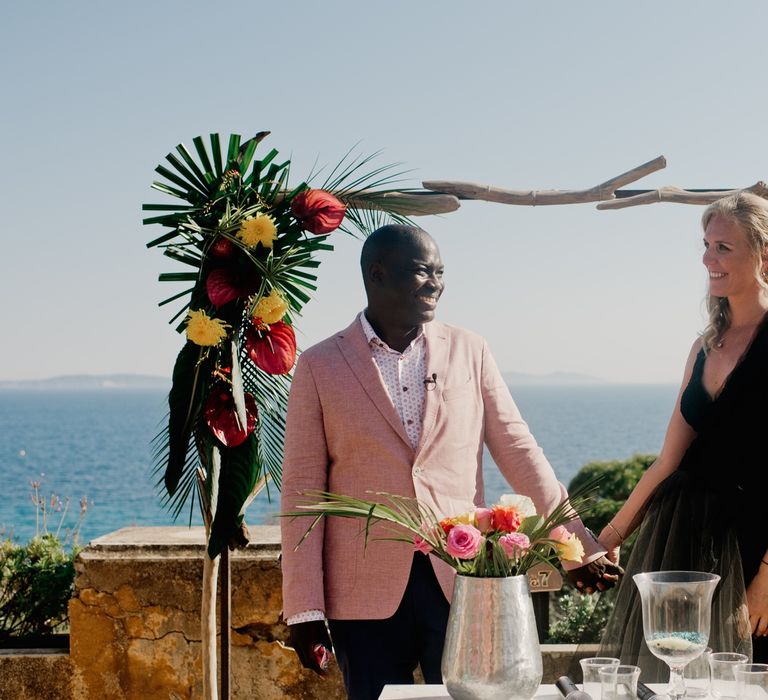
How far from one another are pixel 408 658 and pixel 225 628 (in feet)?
3.20

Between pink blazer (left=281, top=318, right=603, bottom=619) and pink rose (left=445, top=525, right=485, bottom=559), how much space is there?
0.79 m

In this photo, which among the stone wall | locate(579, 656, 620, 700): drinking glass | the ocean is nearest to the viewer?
locate(579, 656, 620, 700): drinking glass

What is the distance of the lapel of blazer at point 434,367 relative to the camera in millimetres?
2949

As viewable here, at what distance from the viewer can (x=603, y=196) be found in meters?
3.87

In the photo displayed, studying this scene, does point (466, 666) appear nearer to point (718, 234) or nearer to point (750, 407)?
point (750, 407)

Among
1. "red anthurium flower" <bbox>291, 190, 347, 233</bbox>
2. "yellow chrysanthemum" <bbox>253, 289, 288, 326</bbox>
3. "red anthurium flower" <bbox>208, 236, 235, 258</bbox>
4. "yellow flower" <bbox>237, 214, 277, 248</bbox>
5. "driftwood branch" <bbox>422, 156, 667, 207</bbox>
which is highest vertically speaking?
"driftwood branch" <bbox>422, 156, 667, 207</bbox>

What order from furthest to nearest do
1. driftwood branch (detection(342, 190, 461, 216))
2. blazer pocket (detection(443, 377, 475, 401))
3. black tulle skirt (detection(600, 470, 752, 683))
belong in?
driftwood branch (detection(342, 190, 461, 216))
blazer pocket (detection(443, 377, 475, 401))
black tulle skirt (detection(600, 470, 752, 683))

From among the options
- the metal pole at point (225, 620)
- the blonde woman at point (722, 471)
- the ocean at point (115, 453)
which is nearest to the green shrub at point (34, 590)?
the metal pole at point (225, 620)

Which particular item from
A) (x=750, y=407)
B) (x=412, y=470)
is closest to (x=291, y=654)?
(x=412, y=470)

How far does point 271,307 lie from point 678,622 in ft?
5.93

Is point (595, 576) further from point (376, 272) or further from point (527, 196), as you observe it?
point (527, 196)

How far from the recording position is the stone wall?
397 cm

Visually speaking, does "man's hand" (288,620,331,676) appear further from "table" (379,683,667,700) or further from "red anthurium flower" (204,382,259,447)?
"red anthurium flower" (204,382,259,447)

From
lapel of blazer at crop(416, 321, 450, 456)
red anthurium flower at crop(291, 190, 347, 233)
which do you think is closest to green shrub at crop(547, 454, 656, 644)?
lapel of blazer at crop(416, 321, 450, 456)
